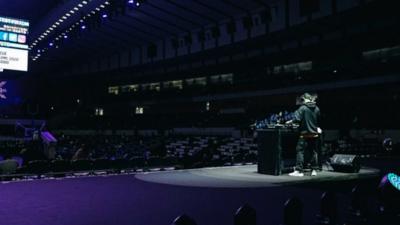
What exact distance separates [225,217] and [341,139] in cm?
1857

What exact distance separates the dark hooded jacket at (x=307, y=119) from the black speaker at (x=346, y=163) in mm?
1176

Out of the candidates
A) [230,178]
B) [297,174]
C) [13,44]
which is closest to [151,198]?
[230,178]

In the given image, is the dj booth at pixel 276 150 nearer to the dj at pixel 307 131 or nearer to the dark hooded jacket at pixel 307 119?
the dj at pixel 307 131

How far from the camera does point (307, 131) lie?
8703 millimetres

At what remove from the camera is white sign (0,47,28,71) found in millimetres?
12898

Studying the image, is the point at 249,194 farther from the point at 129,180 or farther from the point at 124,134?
the point at 124,134

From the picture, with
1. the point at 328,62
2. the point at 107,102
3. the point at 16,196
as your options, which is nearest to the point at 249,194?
the point at 16,196

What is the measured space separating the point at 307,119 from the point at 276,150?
95 centimetres

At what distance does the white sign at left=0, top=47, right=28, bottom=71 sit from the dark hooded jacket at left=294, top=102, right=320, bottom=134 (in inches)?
366

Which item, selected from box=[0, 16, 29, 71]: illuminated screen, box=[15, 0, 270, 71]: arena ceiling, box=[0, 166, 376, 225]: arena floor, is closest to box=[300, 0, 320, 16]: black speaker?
box=[15, 0, 270, 71]: arena ceiling

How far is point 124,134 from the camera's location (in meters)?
35.2

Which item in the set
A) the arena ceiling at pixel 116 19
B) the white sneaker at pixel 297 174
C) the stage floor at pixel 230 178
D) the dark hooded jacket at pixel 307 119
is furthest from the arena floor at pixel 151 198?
the arena ceiling at pixel 116 19

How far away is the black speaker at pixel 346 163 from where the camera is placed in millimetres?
9068

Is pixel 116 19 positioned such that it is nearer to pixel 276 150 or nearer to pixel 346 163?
pixel 276 150
